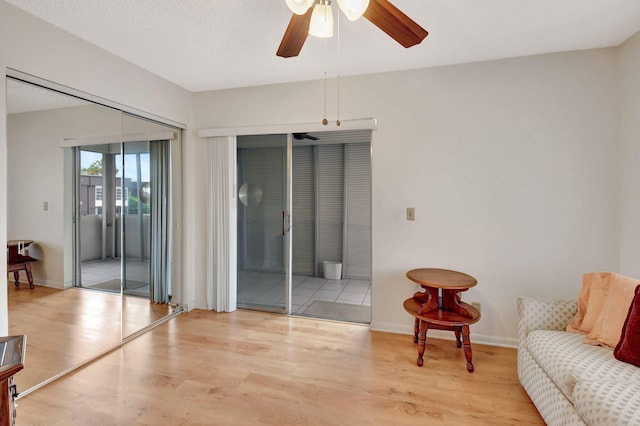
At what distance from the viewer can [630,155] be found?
237 centimetres

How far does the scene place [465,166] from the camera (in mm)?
2812

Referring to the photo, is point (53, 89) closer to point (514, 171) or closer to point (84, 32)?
point (84, 32)

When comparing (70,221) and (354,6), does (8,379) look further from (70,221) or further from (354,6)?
(354,6)

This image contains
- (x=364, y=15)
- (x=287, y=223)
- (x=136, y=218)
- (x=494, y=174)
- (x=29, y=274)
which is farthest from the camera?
(x=287, y=223)

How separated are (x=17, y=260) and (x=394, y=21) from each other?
2.71 metres

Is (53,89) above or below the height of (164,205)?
above

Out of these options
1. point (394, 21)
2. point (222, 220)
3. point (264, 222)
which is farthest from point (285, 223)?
point (394, 21)

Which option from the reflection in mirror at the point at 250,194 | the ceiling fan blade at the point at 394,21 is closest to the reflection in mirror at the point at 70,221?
the reflection in mirror at the point at 250,194

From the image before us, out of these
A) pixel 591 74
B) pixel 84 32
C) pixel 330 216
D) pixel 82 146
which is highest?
pixel 84 32

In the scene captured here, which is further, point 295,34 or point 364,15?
point 295,34

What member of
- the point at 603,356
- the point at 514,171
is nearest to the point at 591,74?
the point at 514,171

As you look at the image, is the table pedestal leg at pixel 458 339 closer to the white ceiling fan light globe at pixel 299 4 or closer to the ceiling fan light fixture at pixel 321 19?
the ceiling fan light fixture at pixel 321 19

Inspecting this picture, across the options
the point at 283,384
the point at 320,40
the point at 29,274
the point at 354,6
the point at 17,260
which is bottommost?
the point at 283,384

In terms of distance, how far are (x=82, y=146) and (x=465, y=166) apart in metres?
3.26
